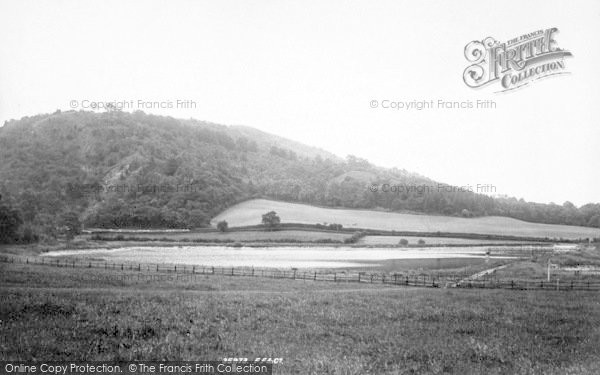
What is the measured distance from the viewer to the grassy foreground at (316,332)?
14234 millimetres

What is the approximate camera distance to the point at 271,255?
85.4 m

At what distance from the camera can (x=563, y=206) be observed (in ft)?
356

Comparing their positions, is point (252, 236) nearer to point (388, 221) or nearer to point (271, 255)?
point (271, 255)

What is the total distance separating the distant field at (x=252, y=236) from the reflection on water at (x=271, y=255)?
6874 mm

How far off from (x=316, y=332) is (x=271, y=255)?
6750 cm

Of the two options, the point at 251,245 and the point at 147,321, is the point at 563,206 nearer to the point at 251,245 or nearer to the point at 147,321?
the point at 251,245

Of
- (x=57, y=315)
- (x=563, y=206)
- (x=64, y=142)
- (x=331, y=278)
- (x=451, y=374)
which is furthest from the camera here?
(x=64, y=142)

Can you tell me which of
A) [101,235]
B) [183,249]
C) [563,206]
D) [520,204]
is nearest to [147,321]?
[183,249]

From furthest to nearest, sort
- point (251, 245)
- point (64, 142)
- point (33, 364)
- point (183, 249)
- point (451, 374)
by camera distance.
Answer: point (64, 142), point (251, 245), point (183, 249), point (451, 374), point (33, 364)

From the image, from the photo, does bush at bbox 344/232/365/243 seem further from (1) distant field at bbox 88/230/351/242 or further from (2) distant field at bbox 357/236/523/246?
(1) distant field at bbox 88/230/351/242

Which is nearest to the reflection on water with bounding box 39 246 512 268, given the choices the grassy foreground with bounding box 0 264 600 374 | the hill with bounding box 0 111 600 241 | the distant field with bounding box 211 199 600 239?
the distant field with bounding box 211 199 600 239

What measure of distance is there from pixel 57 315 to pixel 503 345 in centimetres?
1613

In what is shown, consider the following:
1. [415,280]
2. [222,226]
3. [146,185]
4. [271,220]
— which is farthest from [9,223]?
[415,280]

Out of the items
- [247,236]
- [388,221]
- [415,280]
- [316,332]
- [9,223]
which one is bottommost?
[415,280]
